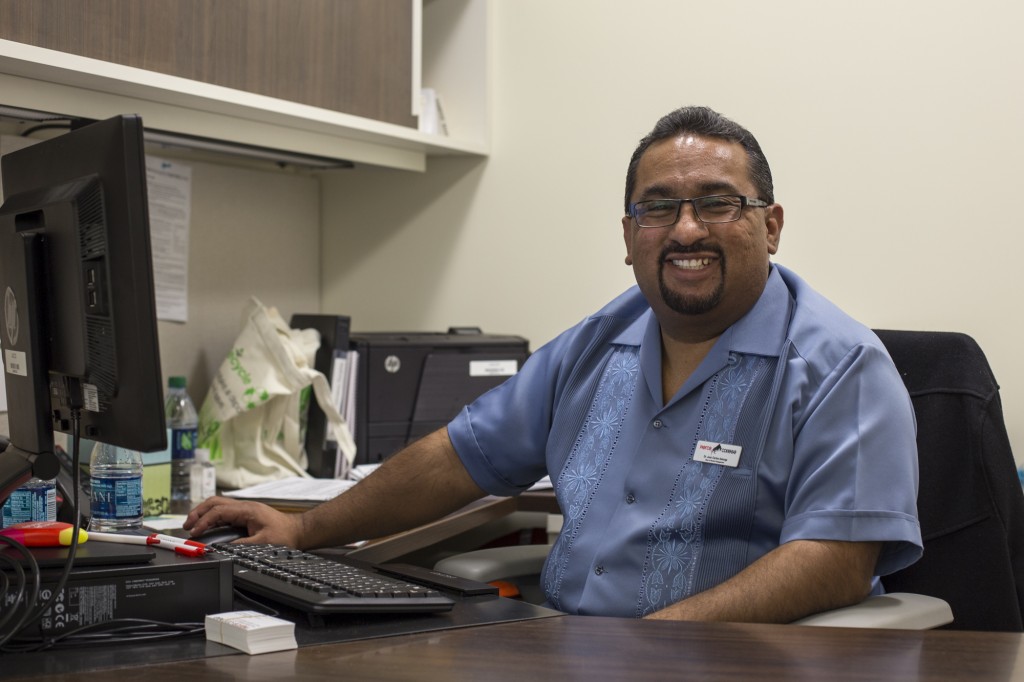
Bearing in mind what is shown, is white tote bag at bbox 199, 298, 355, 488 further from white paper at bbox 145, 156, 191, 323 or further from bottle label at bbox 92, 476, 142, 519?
bottle label at bbox 92, 476, 142, 519

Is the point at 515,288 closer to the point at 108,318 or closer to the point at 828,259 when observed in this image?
the point at 828,259

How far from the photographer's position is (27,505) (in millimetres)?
1472

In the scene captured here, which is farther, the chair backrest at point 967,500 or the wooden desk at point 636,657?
the chair backrest at point 967,500

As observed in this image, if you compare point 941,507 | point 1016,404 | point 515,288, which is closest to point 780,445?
point 941,507

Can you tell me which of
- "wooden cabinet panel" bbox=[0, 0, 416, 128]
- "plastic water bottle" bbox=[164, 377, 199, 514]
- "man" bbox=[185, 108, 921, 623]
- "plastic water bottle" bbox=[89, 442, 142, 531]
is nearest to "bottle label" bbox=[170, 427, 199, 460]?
"plastic water bottle" bbox=[164, 377, 199, 514]

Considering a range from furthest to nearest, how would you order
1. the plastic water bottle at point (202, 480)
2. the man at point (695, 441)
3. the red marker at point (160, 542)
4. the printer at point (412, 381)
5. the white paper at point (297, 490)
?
1. the printer at point (412, 381)
2. the plastic water bottle at point (202, 480)
3. the white paper at point (297, 490)
4. the man at point (695, 441)
5. the red marker at point (160, 542)

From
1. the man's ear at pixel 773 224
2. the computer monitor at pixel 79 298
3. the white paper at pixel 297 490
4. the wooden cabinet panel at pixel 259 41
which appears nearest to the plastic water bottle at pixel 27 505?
the computer monitor at pixel 79 298

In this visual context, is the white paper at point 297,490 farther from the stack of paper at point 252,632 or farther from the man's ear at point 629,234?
the stack of paper at point 252,632

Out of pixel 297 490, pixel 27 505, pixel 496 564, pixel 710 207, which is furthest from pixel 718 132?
pixel 27 505

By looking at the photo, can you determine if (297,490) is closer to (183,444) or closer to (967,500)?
(183,444)

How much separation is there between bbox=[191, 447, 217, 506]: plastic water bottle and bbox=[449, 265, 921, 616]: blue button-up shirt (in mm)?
758

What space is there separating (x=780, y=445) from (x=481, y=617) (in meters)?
0.54

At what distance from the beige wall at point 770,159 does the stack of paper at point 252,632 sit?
1492 mm

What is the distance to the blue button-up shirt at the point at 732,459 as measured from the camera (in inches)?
55.0
